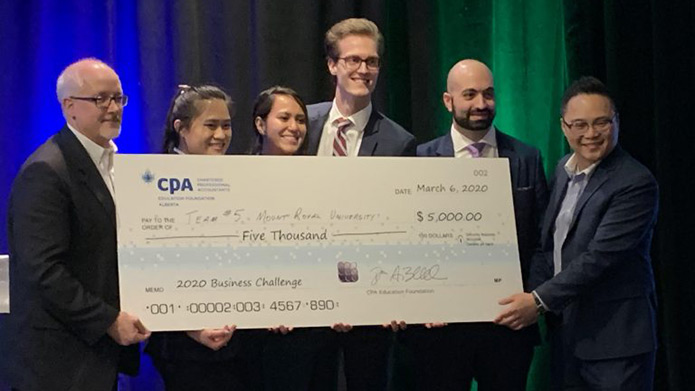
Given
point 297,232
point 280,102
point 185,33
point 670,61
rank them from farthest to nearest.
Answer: point 670,61 → point 185,33 → point 280,102 → point 297,232

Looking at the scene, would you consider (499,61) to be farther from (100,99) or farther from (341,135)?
(100,99)

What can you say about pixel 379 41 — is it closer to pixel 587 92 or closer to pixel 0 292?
pixel 587 92

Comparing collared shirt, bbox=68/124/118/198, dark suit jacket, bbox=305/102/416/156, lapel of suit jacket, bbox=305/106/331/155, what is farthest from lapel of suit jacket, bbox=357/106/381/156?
collared shirt, bbox=68/124/118/198

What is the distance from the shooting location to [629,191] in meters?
3.02

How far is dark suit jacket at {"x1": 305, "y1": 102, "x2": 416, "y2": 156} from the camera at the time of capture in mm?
3133

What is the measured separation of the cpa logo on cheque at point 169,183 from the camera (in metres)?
2.71

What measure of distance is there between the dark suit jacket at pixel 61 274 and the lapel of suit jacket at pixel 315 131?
31.0 inches

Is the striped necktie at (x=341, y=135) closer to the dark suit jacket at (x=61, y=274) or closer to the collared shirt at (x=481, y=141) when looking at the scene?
the collared shirt at (x=481, y=141)

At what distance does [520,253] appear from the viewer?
3.17m

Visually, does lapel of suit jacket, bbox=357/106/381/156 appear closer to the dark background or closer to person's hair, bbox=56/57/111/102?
the dark background

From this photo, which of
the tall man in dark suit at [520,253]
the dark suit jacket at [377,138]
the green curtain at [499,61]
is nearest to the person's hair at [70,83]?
the dark suit jacket at [377,138]

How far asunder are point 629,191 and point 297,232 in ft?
3.80

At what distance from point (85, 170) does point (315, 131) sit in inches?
35.3

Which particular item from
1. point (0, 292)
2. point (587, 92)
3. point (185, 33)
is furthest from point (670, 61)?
point (0, 292)
